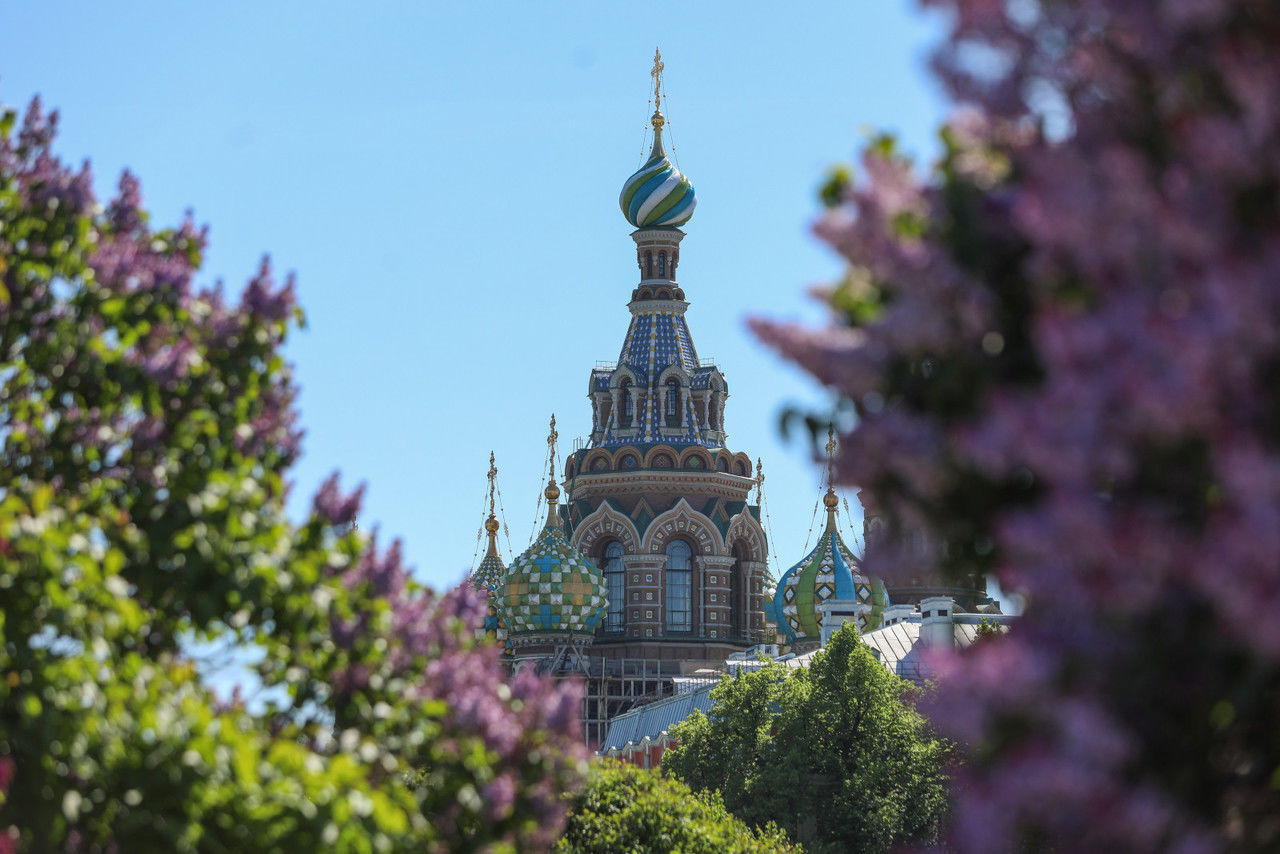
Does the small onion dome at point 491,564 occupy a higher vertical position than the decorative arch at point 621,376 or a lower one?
lower

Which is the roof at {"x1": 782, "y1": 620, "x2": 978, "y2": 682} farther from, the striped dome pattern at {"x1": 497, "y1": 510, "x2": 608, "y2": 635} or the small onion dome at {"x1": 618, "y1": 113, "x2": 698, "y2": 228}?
the small onion dome at {"x1": 618, "y1": 113, "x2": 698, "y2": 228}

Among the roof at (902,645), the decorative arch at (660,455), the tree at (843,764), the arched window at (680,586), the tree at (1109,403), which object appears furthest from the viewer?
the arched window at (680,586)

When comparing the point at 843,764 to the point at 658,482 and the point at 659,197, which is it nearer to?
the point at 658,482

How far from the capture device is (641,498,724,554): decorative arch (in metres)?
77.8

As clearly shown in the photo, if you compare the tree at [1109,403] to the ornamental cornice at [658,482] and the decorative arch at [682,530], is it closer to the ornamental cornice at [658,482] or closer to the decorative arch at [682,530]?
the decorative arch at [682,530]

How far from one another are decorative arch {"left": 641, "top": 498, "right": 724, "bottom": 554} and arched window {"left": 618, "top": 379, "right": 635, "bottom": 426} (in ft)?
16.0

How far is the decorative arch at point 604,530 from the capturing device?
78.0m

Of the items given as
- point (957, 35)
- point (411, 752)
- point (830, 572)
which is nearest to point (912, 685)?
point (830, 572)

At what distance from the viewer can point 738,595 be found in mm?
80312

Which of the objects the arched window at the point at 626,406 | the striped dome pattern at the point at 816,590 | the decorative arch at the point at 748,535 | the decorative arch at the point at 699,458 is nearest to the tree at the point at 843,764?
the striped dome pattern at the point at 816,590

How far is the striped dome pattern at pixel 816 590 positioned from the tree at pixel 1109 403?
71.5 metres

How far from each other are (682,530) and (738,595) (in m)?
4.30

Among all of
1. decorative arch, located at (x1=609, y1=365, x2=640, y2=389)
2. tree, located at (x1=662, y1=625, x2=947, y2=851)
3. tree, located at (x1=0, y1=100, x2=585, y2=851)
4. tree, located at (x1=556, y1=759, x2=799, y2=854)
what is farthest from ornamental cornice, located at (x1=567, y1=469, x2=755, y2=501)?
tree, located at (x1=0, y1=100, x2=585, y2=851)

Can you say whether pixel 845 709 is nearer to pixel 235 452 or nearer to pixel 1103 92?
pixel 235 452
